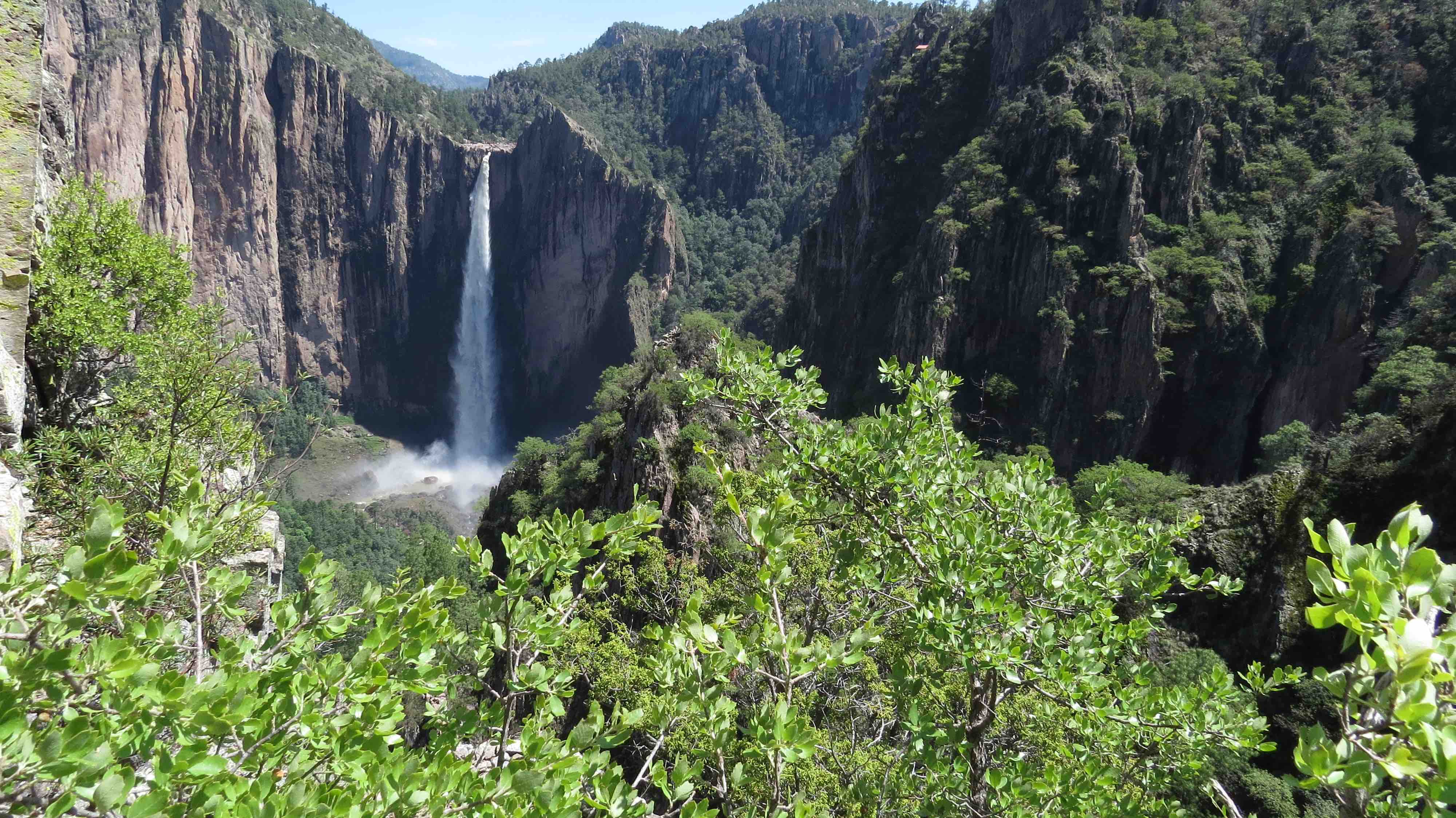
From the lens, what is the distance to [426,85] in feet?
301

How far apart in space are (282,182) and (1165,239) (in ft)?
278

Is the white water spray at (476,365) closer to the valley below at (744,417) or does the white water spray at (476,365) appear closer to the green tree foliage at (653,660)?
the valley below at (744,417)

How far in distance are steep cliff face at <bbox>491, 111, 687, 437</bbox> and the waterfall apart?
3.69 ft

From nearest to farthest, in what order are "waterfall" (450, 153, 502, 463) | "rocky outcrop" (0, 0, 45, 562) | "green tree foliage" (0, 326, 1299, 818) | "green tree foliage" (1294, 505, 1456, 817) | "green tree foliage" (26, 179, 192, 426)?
"green tree foliage" (1294, 505, 1456, 817) < "green tree foliage" (0, 326, 1299, 818) < "rocky outcrop" (0, 0, 45, 562) < "green tree foliage" (26, 179, 192, 426) < "waterfall" (450, 153, 502, 463)

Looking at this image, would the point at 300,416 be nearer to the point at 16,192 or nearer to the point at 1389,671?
the point at 16,192

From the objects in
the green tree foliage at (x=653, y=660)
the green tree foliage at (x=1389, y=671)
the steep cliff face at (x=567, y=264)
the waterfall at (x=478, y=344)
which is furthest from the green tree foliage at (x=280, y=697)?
the waterfall at (x=478, y=344)

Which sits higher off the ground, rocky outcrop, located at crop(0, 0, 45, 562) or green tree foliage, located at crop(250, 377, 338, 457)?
rocky outcrop, located at crop(0, 0, 45, 562)

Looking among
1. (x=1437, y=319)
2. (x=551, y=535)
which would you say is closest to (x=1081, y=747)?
(x=551, y=535)

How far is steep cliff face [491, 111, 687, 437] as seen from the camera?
81.2 metres

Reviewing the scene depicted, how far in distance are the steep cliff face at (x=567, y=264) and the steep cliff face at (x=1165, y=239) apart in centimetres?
3917

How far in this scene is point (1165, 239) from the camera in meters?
39.9

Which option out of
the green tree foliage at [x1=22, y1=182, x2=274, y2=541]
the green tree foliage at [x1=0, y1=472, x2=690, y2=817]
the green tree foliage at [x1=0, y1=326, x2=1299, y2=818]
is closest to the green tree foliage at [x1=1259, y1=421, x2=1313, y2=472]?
the green tree foliage at [x1=0, y1=326, x2=1299, y2=818]

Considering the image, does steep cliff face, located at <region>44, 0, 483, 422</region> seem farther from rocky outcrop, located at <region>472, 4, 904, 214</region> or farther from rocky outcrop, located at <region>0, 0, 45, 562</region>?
Result: rocky outcrop, located at <region>0, 0, 45, 562</region>

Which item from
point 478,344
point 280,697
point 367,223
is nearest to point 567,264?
point 478,344
